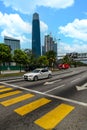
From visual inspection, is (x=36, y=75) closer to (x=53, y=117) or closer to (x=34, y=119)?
(x=53, y=117)

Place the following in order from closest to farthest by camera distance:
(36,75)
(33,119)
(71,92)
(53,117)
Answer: (33,119) < (53,117) < (71,92) < (36,75)

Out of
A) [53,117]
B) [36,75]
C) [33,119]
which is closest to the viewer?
[33,119]

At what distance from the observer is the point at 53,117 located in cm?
855

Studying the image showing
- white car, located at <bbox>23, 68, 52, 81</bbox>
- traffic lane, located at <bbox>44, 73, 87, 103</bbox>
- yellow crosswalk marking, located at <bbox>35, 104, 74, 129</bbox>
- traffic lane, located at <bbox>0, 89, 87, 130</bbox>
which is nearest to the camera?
traffic lane, located at <bbox>0, 89, 87, 130</bbox>

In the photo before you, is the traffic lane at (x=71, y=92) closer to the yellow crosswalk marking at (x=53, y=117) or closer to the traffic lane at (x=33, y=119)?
the yellow crosswalk marking at (x=53, y=117)

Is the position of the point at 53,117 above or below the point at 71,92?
above

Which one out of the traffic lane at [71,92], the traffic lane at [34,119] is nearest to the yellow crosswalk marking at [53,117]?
the traffic lane at [34,119]

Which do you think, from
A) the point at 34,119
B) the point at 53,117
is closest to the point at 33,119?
the point at 34,119

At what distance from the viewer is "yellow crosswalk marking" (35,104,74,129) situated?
7.55m

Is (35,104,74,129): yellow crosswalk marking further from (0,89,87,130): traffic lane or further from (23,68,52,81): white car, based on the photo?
(23,68,52,81): white car

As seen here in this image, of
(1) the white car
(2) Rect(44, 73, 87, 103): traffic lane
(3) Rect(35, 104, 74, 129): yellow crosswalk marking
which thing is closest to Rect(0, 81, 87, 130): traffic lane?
(3) Rect(35, 104, 74, 129): yellow crosswalk marking

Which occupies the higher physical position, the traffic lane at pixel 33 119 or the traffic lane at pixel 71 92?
the traffic lane at pixel 33 119

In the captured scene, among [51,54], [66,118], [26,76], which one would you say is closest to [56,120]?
[66,118]

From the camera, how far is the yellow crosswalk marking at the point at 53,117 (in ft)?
24.8
